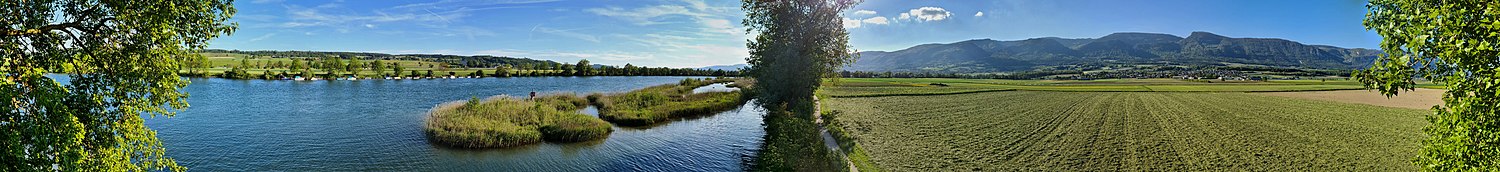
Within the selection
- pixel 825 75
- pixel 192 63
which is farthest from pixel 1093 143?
pixel 192 63

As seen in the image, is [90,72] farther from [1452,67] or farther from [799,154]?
[1452,67]

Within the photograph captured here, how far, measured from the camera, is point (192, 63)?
9797 millimetres

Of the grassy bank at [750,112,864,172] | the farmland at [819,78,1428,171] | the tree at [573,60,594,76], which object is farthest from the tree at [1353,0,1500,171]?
the tree at [573,60,594,76]

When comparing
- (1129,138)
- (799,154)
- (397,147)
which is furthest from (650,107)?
(1129,138)

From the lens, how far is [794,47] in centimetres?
2372

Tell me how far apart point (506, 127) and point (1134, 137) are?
24501 millimetres

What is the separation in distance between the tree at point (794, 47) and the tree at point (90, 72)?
54.8ft

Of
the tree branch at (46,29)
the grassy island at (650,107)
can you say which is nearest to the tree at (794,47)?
the grassy island at (650,107)

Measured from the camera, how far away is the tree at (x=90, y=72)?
7.11m

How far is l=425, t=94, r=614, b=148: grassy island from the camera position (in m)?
23.5

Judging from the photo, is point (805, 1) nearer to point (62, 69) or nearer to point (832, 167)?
point (832, 167)

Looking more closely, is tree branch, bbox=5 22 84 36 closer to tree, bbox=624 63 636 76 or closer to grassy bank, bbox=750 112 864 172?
grassy bank, bbox=750 112 864 172

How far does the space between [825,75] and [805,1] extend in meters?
3.77

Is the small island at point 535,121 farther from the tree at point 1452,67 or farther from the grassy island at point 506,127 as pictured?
the tree at point 1452,67
